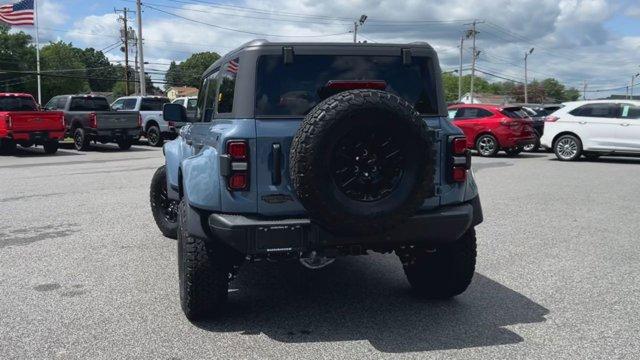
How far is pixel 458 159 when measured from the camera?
4.07 m

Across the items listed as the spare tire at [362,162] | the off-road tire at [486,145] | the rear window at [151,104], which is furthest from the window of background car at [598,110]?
the rear window at [151,104]

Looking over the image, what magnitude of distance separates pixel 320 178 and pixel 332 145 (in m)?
0.21

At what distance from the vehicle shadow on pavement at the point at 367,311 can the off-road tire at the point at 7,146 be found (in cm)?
1594

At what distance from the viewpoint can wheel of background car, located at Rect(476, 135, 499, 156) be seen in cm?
1767

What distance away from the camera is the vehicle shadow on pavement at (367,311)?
155 inches

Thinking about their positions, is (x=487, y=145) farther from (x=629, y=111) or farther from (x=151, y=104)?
(x=151, y=104)

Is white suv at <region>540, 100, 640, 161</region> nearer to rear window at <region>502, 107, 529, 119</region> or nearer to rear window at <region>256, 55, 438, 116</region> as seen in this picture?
rear window at <region>502, 107, 529, 119</region>

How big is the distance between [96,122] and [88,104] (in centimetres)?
180

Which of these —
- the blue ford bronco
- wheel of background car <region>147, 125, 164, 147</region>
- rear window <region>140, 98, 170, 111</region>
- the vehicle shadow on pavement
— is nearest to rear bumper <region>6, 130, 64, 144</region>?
wheel of background car <region>147, 125, 164, 147</region>

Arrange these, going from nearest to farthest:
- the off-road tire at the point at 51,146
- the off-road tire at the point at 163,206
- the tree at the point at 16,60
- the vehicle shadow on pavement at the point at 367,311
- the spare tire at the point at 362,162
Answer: the spare tire at the point at 362,162 → the vehicle shadow on pavement at the point at 367,311 → the off-road tire at the point at 163,206 → the off-road tire at the point at 51,146 → the tree at the point at 16,60

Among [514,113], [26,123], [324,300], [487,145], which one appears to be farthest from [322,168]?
[26,123]

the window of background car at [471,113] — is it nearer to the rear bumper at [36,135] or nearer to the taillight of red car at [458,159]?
the rear bumper at [36,135]

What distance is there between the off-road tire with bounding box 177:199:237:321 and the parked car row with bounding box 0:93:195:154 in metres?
12.5

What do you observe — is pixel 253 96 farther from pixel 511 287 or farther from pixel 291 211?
pixel 511 287
